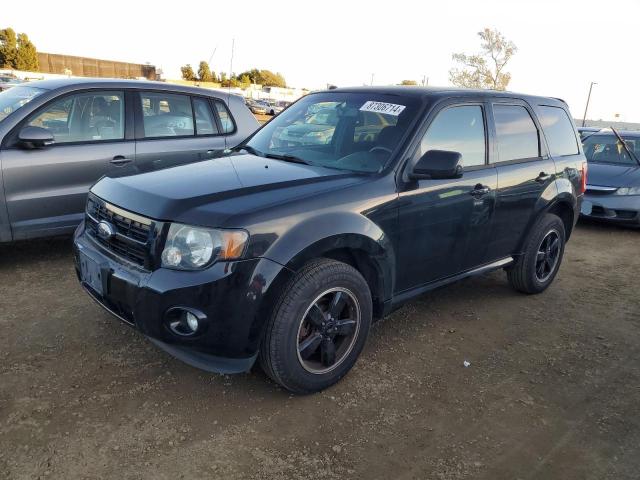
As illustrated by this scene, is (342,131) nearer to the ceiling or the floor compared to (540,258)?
nearer to the ceiling

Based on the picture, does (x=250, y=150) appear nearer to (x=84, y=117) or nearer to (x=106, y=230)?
(x=106, y=230)

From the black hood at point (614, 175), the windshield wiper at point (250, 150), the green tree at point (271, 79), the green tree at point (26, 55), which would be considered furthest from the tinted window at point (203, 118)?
the green tree at point (271, 79)

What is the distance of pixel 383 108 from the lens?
3.49 metres

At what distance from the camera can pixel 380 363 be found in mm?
3340

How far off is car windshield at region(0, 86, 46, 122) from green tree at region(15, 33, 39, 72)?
217 feet

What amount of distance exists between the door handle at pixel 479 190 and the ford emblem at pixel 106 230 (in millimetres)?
2308

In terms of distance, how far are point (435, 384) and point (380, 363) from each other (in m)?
0.38

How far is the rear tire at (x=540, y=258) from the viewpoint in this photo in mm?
4406

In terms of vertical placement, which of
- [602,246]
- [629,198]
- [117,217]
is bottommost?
[602,246]

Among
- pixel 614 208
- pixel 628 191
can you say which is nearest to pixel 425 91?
pixel 614 208

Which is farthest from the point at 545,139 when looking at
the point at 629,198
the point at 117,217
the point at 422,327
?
the point at 629,198

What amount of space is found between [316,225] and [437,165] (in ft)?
2.88

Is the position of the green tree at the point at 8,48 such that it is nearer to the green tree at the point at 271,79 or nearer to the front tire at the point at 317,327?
the green tree at the point at 271,79

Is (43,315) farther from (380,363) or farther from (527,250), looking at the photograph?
(527,250)
